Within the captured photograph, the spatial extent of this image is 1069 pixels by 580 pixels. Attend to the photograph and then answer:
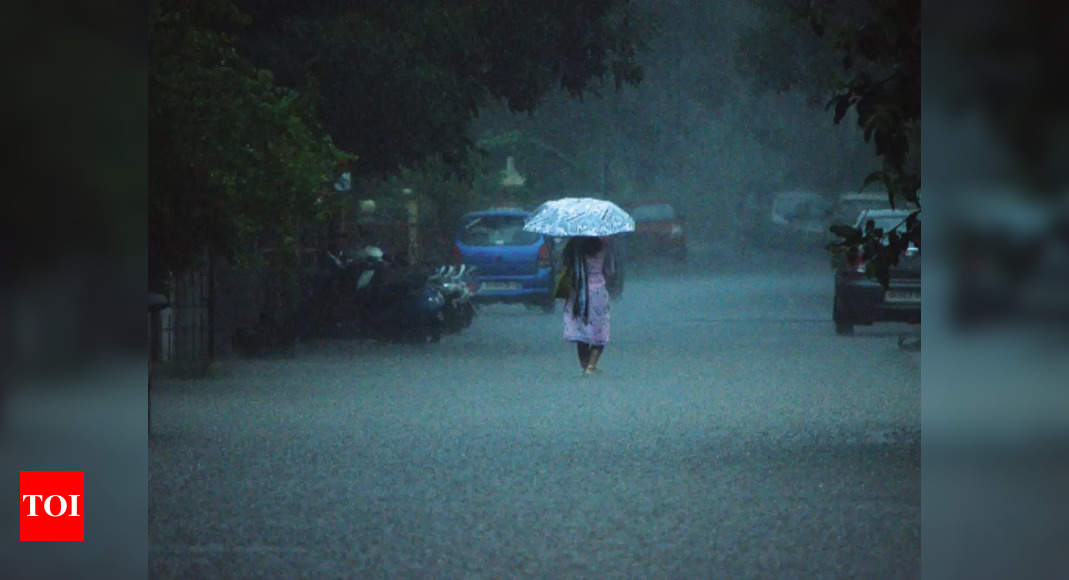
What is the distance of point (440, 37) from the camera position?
1040 inches

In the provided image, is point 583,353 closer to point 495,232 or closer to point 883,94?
point 883,94

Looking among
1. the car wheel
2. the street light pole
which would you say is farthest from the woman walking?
the street light pole

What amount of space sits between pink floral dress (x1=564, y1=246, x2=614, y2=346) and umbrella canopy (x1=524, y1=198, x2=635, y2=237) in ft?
1.19

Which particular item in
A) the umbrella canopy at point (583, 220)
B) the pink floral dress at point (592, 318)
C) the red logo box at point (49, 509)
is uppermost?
the umbrella canopy at point (583, 220)

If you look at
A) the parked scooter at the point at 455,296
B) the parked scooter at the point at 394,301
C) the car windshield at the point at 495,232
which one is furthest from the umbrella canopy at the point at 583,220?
the car windshield at the point at 495,232

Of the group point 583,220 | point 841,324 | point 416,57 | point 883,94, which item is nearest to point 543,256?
point 841,324

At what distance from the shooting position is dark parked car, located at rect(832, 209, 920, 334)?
27844 millimetres

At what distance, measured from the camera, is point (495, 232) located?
34375 mm

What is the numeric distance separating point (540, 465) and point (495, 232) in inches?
828

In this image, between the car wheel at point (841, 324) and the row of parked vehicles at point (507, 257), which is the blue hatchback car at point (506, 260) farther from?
the car wheel at point (841, 324)

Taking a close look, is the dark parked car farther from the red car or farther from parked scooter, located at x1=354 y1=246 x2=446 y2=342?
the red car

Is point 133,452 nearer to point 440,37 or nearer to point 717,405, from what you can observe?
point 717,405

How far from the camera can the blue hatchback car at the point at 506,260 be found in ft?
111

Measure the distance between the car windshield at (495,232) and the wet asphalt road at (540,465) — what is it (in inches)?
351
